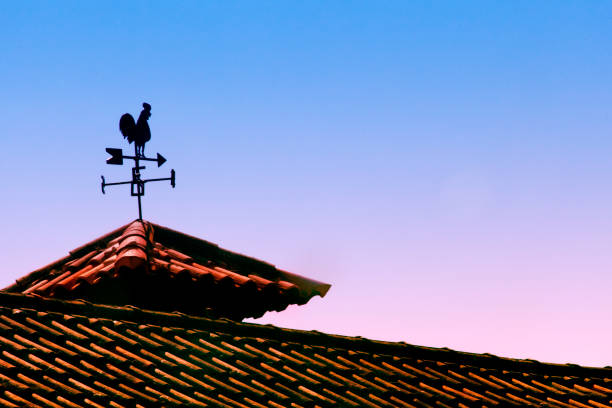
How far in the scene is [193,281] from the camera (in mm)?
8891

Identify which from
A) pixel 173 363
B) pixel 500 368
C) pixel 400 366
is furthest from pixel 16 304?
pixel 500 368

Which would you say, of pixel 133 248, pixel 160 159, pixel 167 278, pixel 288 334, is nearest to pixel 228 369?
pixel 288 334

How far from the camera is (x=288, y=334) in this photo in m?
7.76

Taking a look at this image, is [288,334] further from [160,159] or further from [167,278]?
[160,159]

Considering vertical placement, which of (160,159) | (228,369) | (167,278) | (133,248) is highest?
(160,159)

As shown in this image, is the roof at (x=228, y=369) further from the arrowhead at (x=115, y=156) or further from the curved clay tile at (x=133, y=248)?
the arrowhead at (x=115, y=156)

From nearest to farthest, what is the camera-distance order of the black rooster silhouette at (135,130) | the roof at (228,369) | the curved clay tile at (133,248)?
the roof at (228,369) → the curved clay tile at (133,248) → the black rooster silhouette at (135,130)

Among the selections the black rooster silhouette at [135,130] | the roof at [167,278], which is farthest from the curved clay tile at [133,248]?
the black rooster silhouette at [135,130]

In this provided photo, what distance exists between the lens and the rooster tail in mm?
10273

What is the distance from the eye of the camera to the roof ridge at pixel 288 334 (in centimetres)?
712

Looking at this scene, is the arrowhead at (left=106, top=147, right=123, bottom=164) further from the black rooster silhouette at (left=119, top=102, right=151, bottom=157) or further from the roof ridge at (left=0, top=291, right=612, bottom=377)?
the roof ridge at (left=0, top=291, right=612, bottom=377)

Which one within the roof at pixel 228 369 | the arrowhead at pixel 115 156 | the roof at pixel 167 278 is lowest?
the roof at pixel 228 369

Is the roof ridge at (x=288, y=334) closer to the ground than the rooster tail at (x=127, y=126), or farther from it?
closer to the ground

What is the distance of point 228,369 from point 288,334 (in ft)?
3.71
